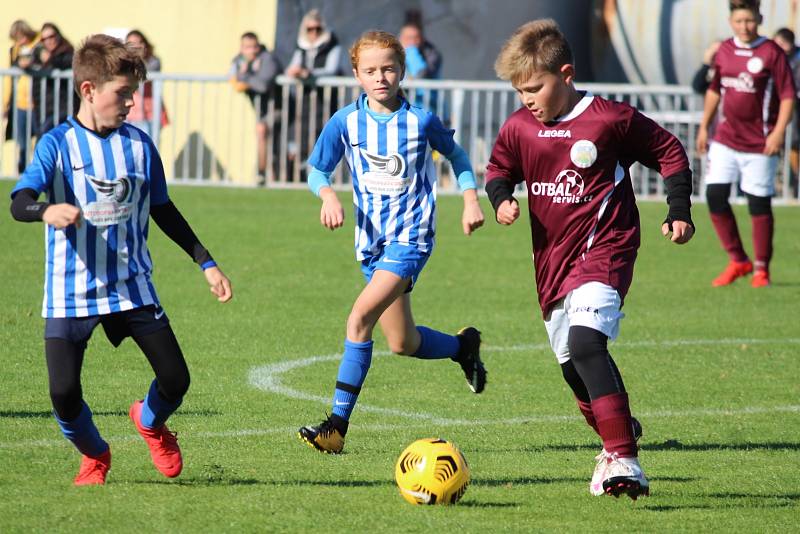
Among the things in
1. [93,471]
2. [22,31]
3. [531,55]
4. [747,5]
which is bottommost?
[93,471]

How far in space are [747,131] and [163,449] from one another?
8.05 m

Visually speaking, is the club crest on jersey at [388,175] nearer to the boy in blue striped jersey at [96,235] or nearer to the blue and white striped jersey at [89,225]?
the boy in blue striped jersey at [96,235]

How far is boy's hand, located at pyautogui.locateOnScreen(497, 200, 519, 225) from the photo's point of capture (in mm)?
6008

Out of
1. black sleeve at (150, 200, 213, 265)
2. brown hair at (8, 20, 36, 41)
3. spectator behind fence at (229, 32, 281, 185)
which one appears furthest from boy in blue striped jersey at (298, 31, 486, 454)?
brown hair at (8, 20, 36, 41)

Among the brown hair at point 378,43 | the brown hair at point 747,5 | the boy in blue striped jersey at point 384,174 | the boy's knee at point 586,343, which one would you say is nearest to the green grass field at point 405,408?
the boy's knee at point 586,343

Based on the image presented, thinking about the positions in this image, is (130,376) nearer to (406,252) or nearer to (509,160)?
(406,252)

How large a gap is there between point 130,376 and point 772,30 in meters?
15.7

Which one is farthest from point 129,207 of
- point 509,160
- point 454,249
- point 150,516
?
point 454,249

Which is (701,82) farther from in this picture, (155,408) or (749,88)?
(155,408)

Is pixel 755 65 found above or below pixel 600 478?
above

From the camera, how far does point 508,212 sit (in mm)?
6035

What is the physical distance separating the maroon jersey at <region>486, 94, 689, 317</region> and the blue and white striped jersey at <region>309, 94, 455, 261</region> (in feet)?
3.56

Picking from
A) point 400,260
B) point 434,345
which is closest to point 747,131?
point 434,345

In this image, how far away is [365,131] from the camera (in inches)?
284
